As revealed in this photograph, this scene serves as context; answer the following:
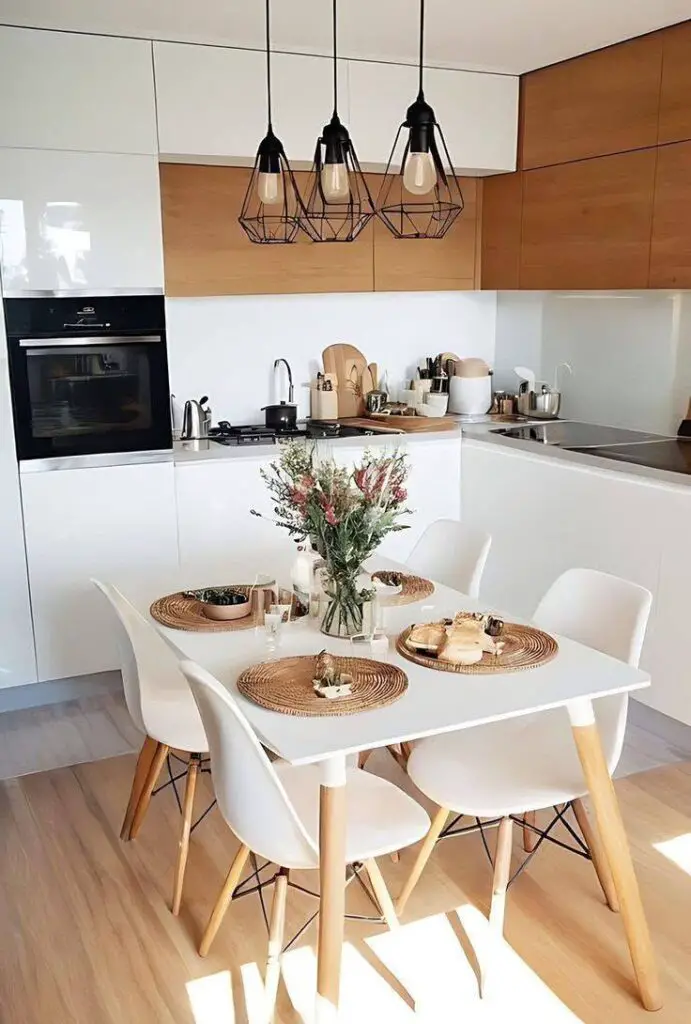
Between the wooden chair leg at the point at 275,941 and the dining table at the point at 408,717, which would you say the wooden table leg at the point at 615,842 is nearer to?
the dining table at the point at 408,717

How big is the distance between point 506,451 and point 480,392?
664mm

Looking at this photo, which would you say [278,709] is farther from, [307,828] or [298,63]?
[298,63]

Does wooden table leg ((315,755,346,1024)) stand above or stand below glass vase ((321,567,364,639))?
below

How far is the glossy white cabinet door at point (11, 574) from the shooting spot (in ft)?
11.6

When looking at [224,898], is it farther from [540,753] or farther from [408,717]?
[540,753]

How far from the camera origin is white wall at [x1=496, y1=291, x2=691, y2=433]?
158 inches

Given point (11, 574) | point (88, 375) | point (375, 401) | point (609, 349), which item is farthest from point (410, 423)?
point (11, 574)

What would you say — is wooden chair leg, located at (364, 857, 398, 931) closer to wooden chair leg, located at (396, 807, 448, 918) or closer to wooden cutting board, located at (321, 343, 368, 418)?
wooden chair leg, located at (396, 807, 448, 918)

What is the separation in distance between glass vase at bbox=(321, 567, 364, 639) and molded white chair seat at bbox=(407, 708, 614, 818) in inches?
14.0

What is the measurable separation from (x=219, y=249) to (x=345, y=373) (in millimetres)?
A: 880

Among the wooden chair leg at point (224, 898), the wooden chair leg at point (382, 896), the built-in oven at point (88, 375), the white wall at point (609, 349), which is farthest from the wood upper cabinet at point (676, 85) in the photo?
the wooden chair leg at point (224, 898)

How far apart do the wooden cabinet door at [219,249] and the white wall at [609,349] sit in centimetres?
111

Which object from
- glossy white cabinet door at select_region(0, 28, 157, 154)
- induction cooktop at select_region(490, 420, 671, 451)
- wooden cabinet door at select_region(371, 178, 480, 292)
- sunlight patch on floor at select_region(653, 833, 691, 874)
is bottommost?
sunlight patch on floor at select_region(653, 833, 691, 874)

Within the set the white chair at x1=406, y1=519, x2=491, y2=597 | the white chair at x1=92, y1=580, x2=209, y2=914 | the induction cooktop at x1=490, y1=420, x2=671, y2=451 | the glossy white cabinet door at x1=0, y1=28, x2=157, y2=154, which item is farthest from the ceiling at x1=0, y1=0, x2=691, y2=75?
the white chair at x1=92, y1=580, x2=209, y2=914
